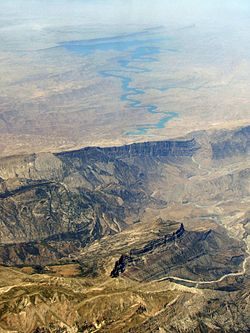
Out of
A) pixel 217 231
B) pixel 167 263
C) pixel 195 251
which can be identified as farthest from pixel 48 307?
pixel 217 231

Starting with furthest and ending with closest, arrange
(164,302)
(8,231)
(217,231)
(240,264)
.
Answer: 1. (217,231)
2. (8,231)
3. (240,264)
4. (164,302)

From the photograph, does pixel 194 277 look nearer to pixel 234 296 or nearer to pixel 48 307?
pixel 234 296

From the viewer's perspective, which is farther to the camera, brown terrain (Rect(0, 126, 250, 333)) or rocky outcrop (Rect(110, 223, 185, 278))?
rocky outcrop (Rect(110, 223, 185, 278))

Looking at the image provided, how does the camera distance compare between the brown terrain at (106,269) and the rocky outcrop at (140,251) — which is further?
the rocky outcrop at (140,251)

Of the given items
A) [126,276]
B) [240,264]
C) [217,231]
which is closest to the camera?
[126,276]

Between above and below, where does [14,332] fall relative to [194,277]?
above

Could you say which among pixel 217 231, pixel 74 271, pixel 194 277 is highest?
pixel 74 271

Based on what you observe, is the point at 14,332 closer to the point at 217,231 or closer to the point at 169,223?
the point at 169,223

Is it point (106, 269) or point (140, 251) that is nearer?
point (106, 269)

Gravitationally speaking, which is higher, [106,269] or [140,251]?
[106,269]

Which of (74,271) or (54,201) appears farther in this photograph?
(54,201)
